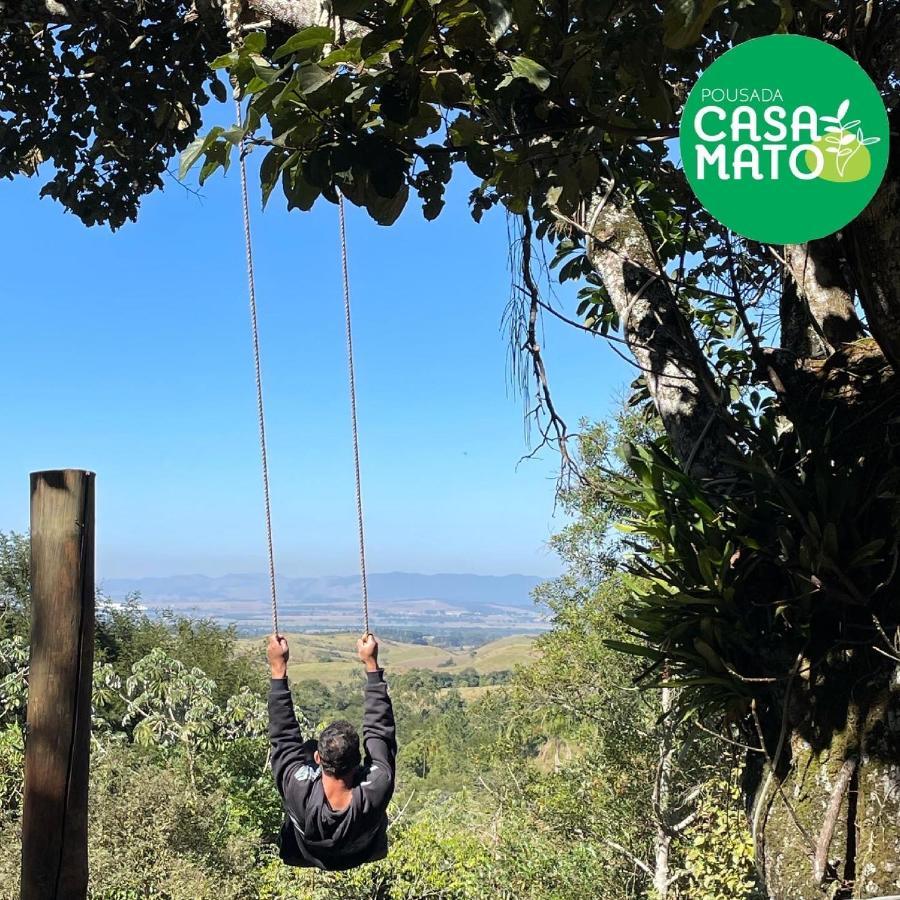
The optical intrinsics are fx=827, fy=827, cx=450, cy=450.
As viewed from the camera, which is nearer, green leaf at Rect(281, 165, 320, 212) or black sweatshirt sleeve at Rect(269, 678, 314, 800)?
green leaf at Rect(281, 165, 320, 212)

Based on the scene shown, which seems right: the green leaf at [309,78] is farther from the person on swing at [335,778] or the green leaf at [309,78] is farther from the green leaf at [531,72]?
the person on swing at [335,778]

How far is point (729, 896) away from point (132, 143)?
19.9 feet

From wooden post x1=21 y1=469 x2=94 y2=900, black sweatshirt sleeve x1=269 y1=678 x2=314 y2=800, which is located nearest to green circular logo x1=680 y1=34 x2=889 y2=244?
wooden post x1=21 y1=469 x2=94 y2=900

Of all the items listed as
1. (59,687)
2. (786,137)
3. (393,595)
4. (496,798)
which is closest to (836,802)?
(786,137)

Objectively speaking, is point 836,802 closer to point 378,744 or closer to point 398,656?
point 378,744

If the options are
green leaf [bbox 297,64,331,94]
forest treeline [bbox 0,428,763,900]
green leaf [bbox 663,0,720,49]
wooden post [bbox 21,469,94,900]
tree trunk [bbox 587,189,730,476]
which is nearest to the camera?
green leaf [bbox 663,0,720,49]

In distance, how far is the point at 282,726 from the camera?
7.51 feet

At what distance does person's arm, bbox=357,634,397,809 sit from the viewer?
2.20 m

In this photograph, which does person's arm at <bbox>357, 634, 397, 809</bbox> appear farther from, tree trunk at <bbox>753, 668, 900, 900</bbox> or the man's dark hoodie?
tree trunk at <bbox>753, 668, 900, 900</bbox>

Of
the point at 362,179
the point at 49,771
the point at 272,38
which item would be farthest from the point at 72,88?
the point at 49,771

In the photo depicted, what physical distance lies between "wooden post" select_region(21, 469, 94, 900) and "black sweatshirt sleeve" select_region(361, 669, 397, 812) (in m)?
0.73

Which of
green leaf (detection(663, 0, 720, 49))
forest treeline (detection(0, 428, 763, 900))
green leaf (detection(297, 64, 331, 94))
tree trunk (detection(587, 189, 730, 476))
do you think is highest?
green leaf (detection(663, 0, 720, 49))

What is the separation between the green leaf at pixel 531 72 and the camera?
126 cm

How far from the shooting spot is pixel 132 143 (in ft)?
11.4
